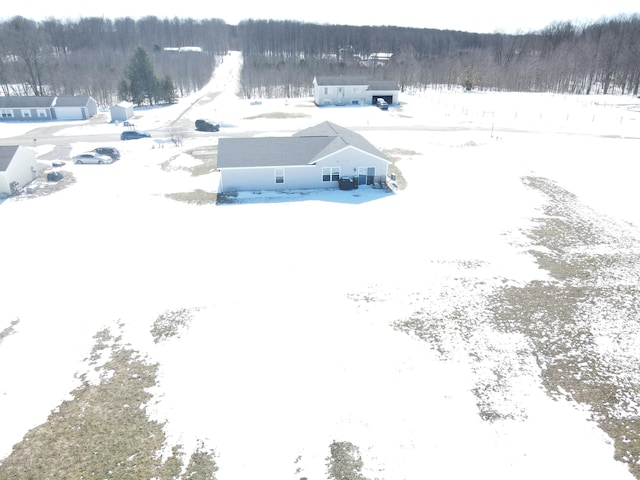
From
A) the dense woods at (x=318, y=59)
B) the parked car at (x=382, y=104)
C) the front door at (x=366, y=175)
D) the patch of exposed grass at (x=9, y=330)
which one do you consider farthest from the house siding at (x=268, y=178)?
the dense woods at (x=318, y=59)

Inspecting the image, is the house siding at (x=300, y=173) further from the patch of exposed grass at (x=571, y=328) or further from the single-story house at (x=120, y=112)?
the single-story house at (x=120, y=112)

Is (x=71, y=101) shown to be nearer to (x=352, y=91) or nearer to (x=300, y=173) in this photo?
(x=352, y=91)

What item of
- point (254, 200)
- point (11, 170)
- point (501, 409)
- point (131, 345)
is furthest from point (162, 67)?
point (501, 409)

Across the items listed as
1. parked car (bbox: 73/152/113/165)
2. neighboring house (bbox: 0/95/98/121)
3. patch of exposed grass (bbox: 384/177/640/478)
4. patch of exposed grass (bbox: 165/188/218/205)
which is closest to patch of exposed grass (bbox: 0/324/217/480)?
patch of exposed grass (bbox: 384/177/640/478)

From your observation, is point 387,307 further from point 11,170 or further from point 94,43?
point 94,43

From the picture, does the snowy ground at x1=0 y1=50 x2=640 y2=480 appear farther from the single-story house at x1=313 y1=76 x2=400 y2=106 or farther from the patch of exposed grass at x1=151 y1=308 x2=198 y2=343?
the single-story house at x1=313 y1=76 x2=400 y2=106

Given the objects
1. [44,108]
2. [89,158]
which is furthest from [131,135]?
[44,108]
